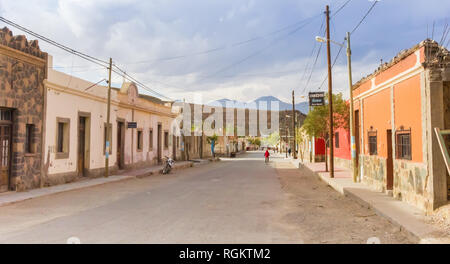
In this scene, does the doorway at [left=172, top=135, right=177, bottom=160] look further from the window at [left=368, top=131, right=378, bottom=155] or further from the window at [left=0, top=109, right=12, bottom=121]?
the window at [left=368, top=131, right=378, bottom=155]

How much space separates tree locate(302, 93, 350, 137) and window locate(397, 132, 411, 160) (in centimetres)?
1054

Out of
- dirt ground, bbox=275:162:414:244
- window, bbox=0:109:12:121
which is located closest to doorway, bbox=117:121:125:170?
window, bbox=0:109:12:121

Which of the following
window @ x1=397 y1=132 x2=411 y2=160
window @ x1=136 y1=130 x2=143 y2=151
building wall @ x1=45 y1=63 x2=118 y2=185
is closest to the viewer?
window @ x1=397 y1=132 x2=411 y2=160

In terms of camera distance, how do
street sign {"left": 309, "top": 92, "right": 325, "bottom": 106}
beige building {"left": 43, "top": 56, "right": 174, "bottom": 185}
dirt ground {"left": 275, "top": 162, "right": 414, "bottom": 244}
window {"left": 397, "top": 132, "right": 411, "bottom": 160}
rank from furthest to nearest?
street sign {"left": 309, "top": 92, "right": 325, "bottom": 106}
beige building {"left": 43, "top": 56, "right": 174, "bottom": 185}
window {"left": 397, "top": 132, "right": 411, "bottom": 160}
dirt ground {"left": 275, "top": 162, "right": 414, "bottom": 244}

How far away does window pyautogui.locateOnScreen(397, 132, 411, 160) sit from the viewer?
1070 centimetres

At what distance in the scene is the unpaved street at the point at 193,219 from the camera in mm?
6727

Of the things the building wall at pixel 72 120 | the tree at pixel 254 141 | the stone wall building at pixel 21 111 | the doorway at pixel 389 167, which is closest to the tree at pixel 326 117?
the doorway at pixel 389 167

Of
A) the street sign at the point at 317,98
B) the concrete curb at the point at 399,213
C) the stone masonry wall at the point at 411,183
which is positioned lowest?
the concrete curb at the point at 399,213

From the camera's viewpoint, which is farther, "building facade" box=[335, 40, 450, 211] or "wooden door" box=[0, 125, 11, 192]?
"wooden door" box=[0, 125, 11, 192]

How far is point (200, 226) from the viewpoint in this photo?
24.8 ft

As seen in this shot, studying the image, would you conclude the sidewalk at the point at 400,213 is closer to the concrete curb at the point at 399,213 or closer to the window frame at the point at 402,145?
the concrete curb at the point at 399,213

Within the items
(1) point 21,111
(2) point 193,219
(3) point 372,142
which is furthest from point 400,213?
(1) point 21,111
